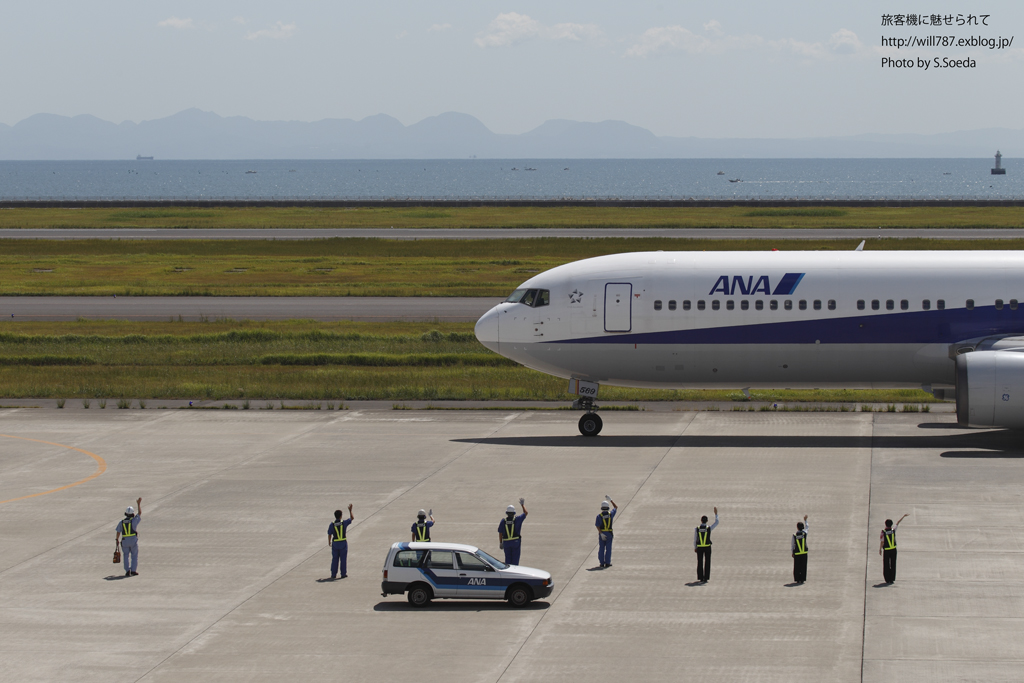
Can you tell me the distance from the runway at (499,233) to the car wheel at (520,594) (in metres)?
86.7

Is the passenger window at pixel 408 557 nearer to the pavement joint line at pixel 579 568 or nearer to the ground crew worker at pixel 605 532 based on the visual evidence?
the pavement joint line at pixel 579 568

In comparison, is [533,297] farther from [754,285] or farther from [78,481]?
[78,481]

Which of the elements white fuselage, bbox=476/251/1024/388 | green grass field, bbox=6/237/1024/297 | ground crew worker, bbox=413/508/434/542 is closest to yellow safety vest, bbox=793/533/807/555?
ground crew worker, bbox=413/508/434/542

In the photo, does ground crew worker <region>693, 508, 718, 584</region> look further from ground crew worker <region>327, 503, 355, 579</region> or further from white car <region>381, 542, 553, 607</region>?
ground crew worker <region>327, 503, 355, 579</region>

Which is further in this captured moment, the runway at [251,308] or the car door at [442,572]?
the runway at [251,308]

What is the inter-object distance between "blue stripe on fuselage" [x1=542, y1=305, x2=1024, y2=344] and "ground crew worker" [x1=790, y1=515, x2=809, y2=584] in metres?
13.8

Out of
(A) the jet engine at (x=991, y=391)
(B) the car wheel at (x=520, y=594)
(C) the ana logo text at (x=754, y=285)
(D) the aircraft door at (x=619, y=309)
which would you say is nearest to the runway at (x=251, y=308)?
(D) the aircraft door at (x=619, y=309)

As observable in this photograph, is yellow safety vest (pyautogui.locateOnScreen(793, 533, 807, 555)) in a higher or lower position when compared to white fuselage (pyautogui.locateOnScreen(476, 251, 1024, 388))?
lower

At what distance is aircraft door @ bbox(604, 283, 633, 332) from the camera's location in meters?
35.8

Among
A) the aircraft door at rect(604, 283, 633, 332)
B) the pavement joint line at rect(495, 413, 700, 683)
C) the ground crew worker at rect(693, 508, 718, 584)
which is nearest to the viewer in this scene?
the pavement joint line at rect(495, 413, 700, 683)

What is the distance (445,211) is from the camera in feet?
518

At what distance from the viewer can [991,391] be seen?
3198 centimetres

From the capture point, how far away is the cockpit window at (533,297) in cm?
3650

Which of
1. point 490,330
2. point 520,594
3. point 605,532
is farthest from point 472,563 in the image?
point 490,330
